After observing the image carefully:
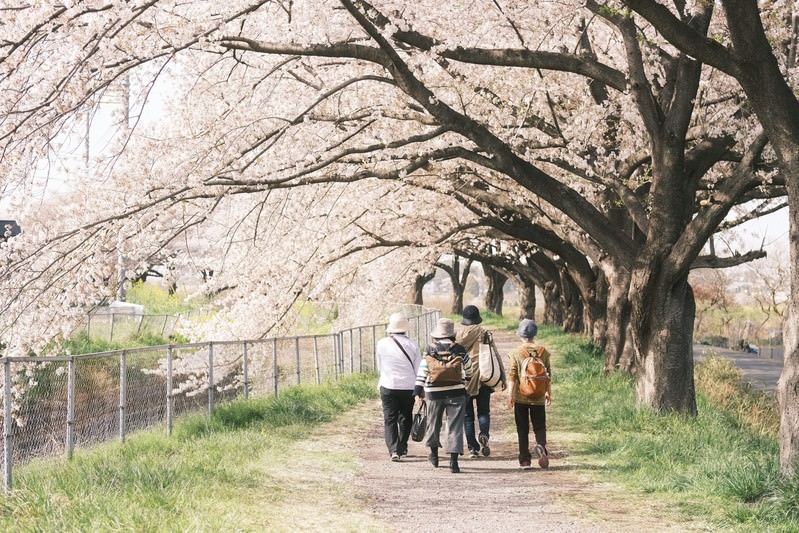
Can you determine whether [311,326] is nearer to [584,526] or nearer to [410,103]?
[410,103]

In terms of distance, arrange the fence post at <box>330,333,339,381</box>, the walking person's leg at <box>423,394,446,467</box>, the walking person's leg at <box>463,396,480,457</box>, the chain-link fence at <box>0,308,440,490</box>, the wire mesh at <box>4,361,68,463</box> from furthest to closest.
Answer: the fence post at <box>330,333,339,381</box> → the wire mesh at <box>4,361,68,463</box> → the walking person's leg at <box>463,396,480,457</box> → the walking person's leg at <box>423,394,446,467</box> → the chain-link fence at <box>0,308,440,490</box>

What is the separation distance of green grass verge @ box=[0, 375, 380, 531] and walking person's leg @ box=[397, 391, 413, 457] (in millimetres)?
738

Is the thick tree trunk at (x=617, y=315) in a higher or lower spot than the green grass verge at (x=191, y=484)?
higher

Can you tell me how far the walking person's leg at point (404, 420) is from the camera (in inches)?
419

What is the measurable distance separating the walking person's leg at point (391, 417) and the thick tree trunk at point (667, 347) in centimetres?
425

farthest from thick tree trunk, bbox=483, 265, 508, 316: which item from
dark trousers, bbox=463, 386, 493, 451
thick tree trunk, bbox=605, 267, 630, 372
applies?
dark trousers, bbox=463, 386, 493, 451

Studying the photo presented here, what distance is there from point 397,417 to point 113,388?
5665mm

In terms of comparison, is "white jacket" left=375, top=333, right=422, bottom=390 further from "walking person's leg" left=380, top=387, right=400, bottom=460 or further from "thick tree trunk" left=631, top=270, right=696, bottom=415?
"thick tree trunk" left=631, top=270, right=696, bottom=415

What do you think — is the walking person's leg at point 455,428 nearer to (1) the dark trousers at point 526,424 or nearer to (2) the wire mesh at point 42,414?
(1) the dark trousers at point 526,424

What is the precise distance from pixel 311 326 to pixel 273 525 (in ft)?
74.3

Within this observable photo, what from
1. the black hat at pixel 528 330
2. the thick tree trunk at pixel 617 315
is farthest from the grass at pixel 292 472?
the thick tree trunk at pixel 617 315

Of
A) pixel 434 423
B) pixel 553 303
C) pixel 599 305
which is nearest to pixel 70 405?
pixel 434 423

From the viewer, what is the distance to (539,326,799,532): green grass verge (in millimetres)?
7293

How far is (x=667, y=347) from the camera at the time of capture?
506 inches
